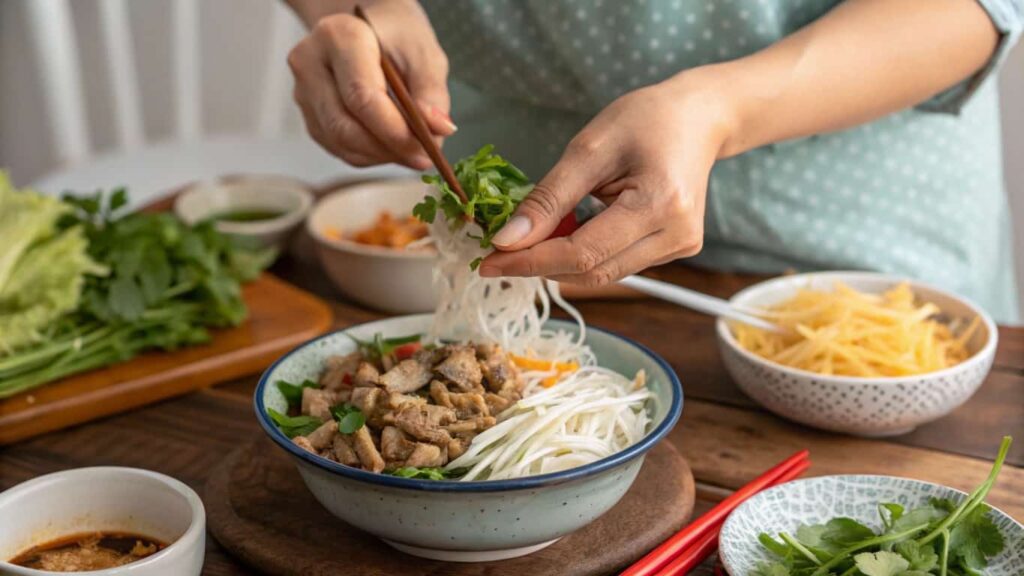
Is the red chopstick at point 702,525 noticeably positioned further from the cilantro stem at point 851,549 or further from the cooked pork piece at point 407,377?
the cooked pork piece at point 407,377

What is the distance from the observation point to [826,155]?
2.21 metres

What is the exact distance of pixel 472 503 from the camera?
1231 millimetres

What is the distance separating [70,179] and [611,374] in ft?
7.81

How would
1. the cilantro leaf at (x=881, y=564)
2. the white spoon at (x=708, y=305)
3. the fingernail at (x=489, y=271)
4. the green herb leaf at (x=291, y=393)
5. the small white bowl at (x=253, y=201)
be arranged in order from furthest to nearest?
the small white bowl at (x=253, y=201), the white spoon at (x=708, y=305), the green herb leaf at (x=291, y=393), the fingernail at (x=489, y=271), the cilantro leaf at (x=881, y=564)

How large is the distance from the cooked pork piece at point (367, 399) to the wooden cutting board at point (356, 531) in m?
0.16

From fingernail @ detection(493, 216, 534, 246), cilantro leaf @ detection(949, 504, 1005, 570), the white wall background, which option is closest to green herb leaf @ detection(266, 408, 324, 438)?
fingernail @ detection(493, 216, 534, 246)

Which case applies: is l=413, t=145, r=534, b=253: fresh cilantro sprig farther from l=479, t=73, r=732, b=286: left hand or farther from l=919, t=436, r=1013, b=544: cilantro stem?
l=919, t=436, r=1013, b=544: cilantro stem

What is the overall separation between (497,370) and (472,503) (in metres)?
0.29

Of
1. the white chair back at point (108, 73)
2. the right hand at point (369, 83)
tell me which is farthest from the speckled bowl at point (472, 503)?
the white chair back at point (108, 73)

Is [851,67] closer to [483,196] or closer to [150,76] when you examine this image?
[483,196]

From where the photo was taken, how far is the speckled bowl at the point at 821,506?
1.29 metres

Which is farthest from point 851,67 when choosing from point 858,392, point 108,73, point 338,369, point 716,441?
point 108,73

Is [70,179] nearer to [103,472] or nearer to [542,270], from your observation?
[103,472]

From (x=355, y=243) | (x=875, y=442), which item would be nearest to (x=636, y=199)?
(x=875, y=442)
